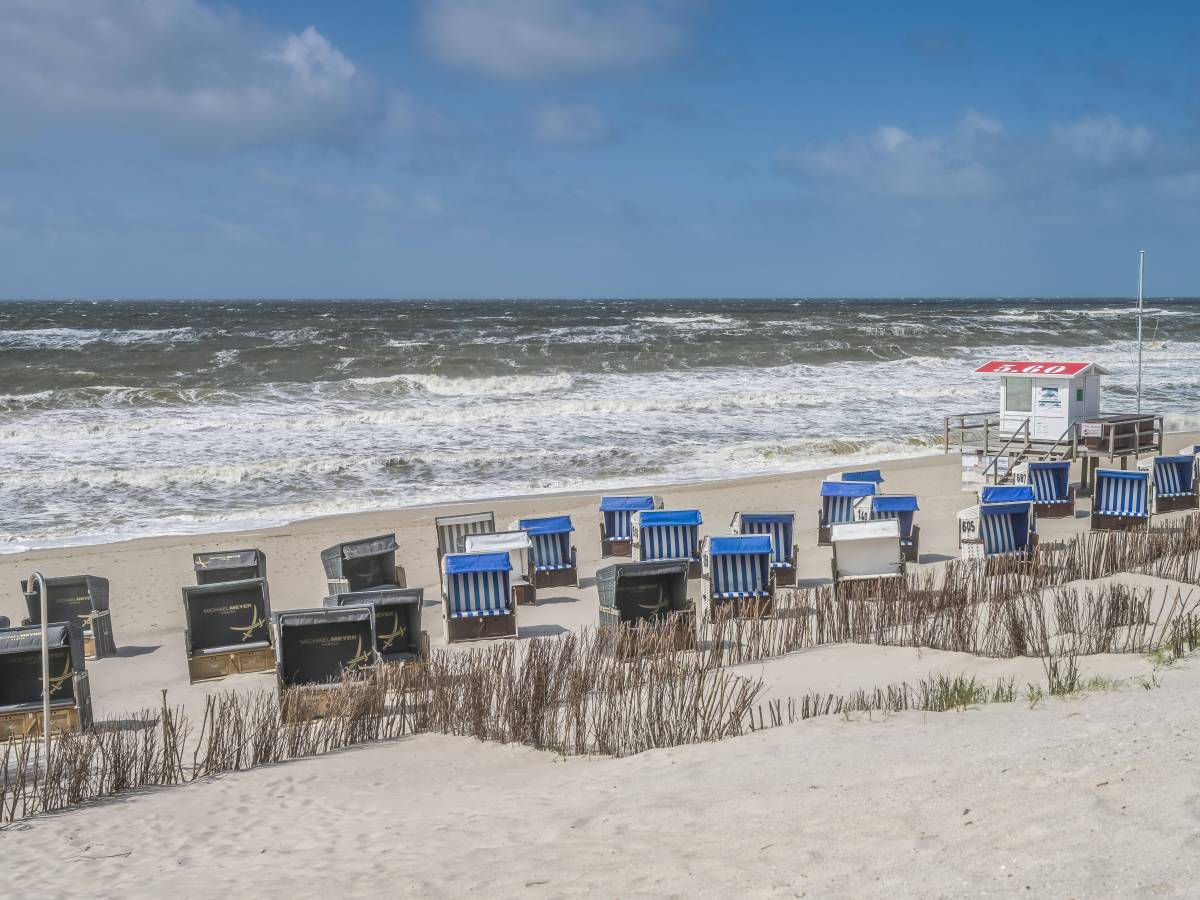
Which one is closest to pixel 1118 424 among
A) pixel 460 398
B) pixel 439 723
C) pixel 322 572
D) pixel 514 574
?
pixel 514 574

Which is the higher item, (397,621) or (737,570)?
(737,570)

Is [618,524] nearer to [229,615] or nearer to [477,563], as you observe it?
[477,563]

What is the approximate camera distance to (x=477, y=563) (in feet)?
34.5

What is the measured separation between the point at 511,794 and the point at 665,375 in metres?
35.3

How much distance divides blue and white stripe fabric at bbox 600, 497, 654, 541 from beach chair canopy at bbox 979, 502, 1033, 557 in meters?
4.20

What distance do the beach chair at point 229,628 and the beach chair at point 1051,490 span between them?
10857 millimetres

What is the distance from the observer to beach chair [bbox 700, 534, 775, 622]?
416 inches

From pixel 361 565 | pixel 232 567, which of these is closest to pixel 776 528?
pixel 361 565

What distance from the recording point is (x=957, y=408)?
32.0 metres

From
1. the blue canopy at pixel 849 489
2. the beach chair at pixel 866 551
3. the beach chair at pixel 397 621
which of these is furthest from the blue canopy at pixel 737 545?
the blue canopy at pixel 849 489

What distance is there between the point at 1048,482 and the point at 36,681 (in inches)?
517

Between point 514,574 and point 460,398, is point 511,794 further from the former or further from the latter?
point 460,398

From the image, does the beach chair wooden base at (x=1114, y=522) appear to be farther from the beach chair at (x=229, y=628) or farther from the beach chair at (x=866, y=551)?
the beach chair at (x=229, y=628)

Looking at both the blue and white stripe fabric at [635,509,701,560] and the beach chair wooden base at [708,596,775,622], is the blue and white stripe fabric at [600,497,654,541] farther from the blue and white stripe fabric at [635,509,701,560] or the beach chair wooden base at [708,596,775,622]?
the beach chair wooden base at [708,596,775,622]
